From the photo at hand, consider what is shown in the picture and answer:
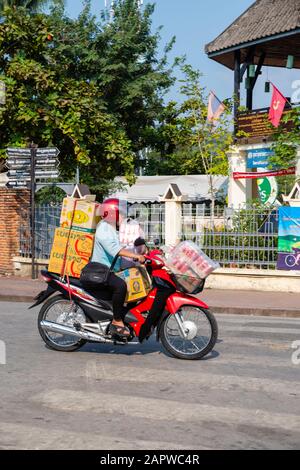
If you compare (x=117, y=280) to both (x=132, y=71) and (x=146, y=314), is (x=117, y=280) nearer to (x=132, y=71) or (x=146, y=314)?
→ (x=146, y=314)

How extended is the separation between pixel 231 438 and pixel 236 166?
21341 millimetres

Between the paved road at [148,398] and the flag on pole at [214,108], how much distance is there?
14.4 meters

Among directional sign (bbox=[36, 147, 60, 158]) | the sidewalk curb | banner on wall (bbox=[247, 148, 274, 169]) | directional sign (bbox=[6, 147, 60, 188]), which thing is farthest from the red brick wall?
banner on wall (bbox=[247, 148, 274, 169])

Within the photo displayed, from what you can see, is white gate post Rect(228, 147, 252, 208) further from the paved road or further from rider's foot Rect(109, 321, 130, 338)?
rider's foot Rect(109, 321, 130, 338)

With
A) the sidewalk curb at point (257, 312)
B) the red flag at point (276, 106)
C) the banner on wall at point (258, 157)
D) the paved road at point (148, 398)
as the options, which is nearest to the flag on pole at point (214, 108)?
the red flag at point (276, 106)

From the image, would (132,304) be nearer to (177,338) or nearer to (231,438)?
(177,338)

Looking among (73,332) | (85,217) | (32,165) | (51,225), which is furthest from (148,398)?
(51,225)

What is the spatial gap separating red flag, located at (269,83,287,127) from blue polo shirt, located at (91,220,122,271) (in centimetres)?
1542

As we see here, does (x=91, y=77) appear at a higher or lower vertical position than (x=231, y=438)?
higher

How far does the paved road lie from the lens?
493 cm

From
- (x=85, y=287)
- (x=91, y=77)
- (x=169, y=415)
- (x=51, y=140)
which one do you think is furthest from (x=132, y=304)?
(x=91, y=77)

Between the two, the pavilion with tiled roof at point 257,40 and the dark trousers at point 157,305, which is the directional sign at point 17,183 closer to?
the pavilion with tiled roof at point 257,40

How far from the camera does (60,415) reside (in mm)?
5496

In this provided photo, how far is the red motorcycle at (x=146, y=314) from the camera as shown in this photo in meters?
7.68
